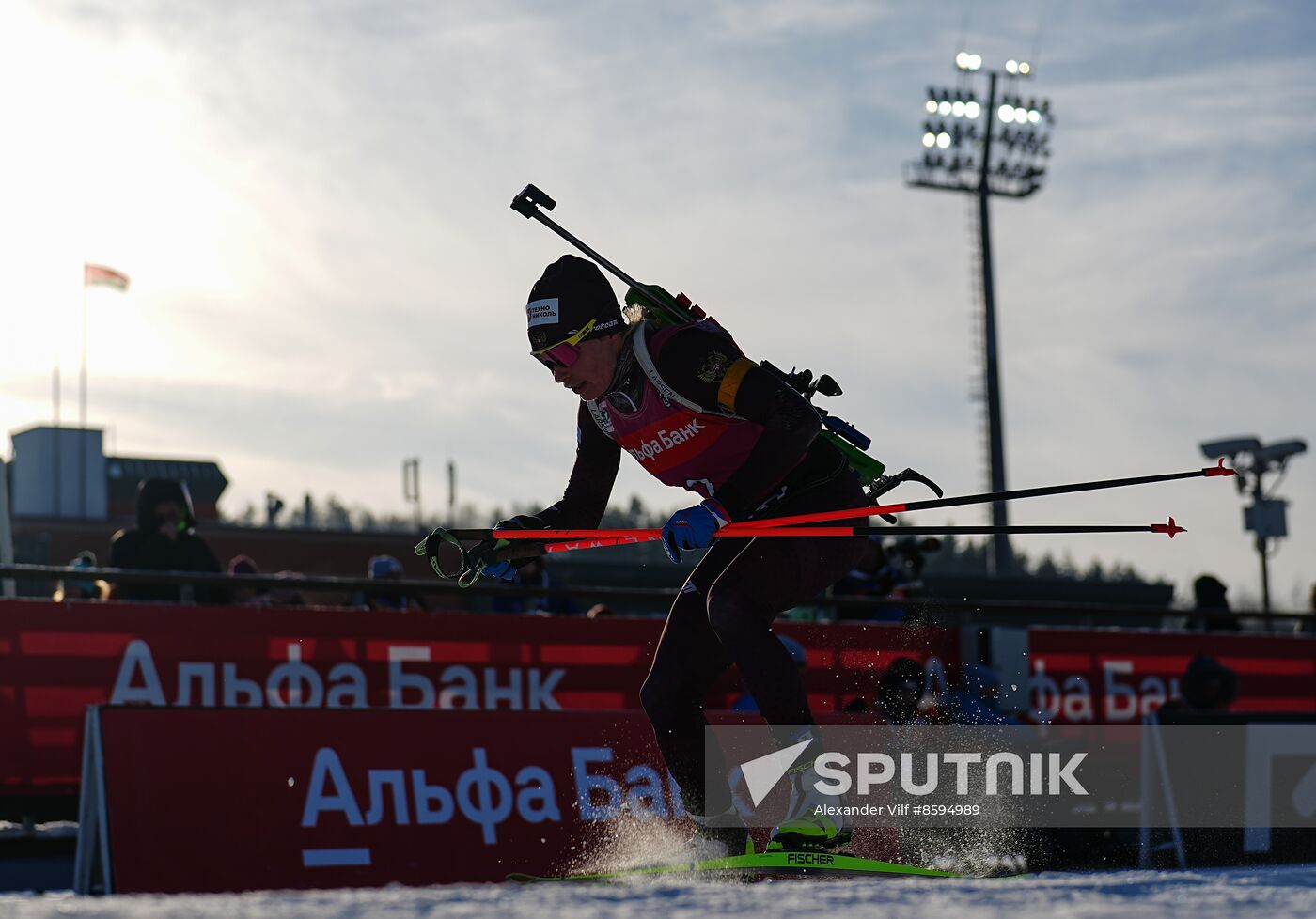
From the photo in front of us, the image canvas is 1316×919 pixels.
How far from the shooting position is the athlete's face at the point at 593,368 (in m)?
4.90

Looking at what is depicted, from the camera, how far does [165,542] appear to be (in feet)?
28.9

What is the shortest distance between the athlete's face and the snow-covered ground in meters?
1.75

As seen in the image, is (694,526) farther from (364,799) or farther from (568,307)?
(364,799)

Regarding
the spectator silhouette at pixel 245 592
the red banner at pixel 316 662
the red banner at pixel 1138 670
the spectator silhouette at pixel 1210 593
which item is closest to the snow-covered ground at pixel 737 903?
the red banner at pixel 316 662

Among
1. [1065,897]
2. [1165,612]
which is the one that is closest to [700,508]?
[1065,897]

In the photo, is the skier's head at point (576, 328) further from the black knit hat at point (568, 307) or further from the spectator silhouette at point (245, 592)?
the spectator silhouette at point (245, 592)

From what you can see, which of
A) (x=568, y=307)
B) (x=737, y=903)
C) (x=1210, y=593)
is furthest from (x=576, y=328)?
(x=1210, y=593)

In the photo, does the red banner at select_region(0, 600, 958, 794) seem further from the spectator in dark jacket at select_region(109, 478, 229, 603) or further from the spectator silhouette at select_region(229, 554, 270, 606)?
the spectator silhouette at select_region(229, 554, 270, 606)

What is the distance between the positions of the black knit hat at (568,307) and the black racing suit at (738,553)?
138 mm

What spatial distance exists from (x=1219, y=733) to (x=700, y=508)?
183 inches

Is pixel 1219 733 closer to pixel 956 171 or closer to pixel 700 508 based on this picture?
pixel 700 508

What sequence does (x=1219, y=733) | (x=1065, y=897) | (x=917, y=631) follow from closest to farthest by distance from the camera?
1. (x=1065, y=897)
2. (x=1219, y=733)
3. (x=917, y=631)

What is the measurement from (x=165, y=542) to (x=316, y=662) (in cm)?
119

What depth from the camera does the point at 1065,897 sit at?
3.46 m
